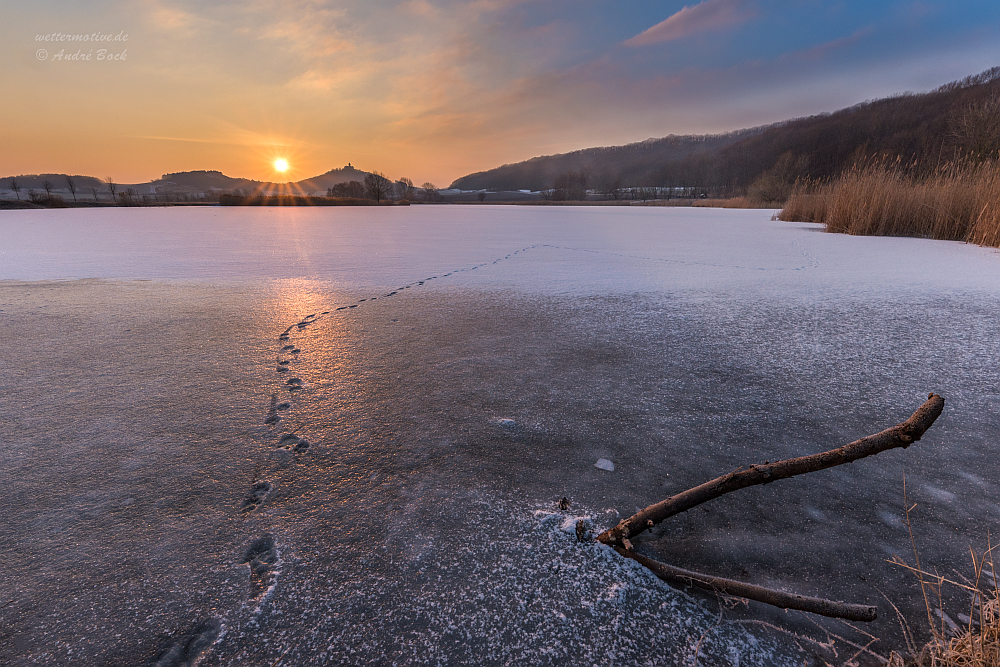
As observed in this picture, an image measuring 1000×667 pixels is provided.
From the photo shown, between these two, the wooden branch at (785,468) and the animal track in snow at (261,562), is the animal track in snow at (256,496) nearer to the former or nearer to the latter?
the animal track in snow at (261,562)

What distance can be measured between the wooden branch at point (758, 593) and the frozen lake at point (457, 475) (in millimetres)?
30

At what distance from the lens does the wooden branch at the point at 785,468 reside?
2.30 feet

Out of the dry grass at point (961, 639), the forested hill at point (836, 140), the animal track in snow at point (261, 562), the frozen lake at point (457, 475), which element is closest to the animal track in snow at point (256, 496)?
the frozen lake at point (457, 475)

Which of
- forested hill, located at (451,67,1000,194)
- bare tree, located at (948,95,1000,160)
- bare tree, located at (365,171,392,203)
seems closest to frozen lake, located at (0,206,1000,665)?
bare tree, located at (948,95,1000,160)

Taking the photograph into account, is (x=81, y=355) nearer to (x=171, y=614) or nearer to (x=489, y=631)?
(x=171, y=614)

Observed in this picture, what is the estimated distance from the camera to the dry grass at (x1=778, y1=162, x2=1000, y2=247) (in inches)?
241

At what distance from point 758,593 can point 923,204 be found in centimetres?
942

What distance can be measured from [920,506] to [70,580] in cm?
191

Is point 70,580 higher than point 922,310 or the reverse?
higher

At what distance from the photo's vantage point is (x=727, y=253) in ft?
18.7

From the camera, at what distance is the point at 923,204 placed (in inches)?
281

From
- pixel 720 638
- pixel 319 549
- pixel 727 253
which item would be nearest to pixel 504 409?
pixel 319 549

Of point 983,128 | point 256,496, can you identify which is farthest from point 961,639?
point 983,128

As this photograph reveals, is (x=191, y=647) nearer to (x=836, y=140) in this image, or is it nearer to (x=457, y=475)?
(x=457, y=475)
